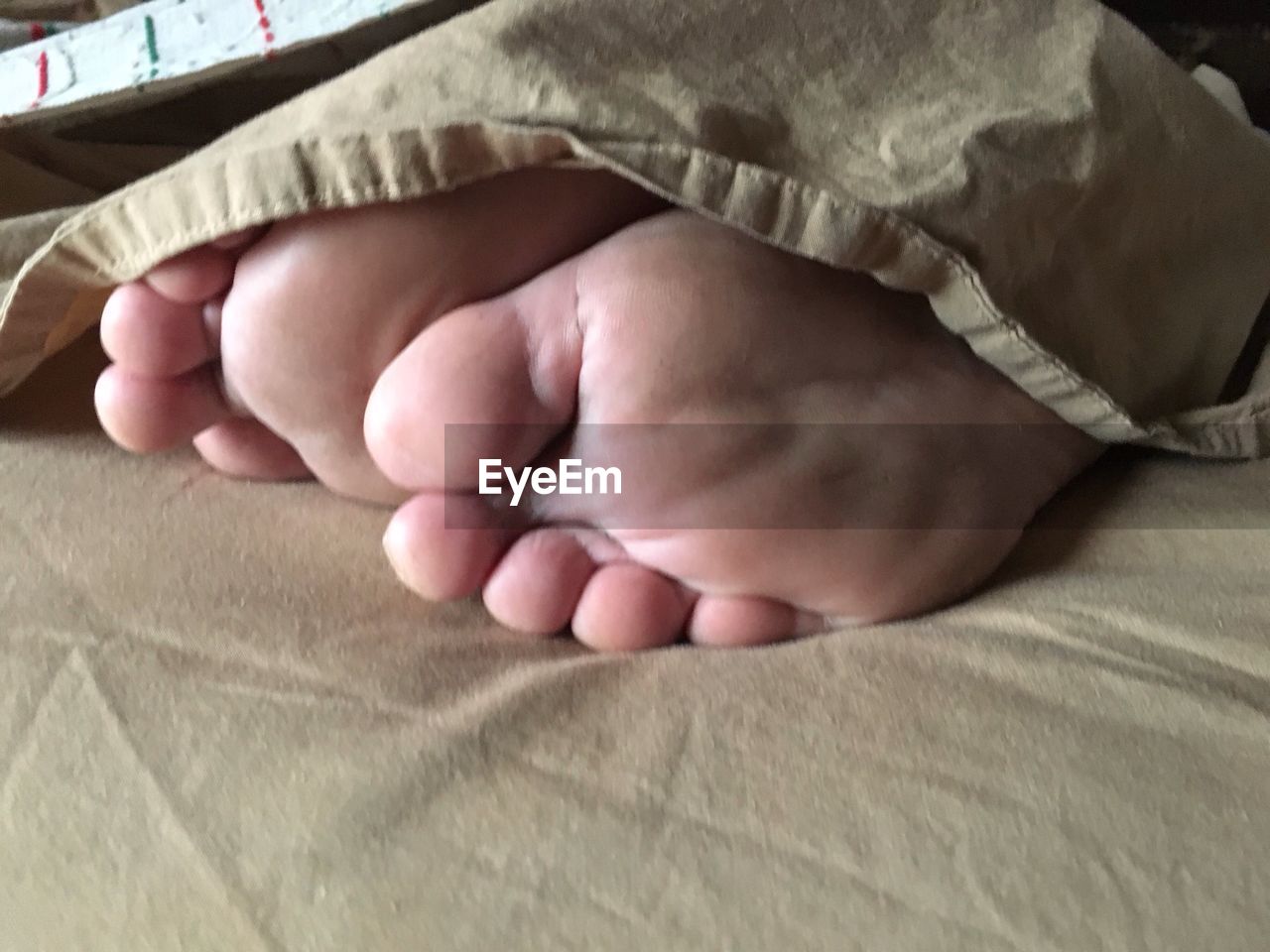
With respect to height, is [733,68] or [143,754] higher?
[733,68]

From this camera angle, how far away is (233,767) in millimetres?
381

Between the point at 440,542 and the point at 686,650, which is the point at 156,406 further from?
the point at 686,650

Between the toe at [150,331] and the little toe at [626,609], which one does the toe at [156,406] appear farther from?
the little toe at [626,609]

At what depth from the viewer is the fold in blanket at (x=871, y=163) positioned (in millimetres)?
408

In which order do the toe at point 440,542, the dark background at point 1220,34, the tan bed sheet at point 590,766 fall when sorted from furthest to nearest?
the dark background at point 1220,34 < the toe at point 440,542 < the tan bed sheet at point 590,766

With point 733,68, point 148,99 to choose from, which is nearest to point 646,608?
point 733,68

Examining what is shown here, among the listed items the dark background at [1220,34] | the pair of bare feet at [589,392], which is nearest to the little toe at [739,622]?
the pair of bare feet at [589,392]

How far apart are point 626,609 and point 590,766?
0.27 ft

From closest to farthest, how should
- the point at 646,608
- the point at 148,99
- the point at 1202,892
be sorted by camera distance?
the point at 1202,892 < the point at 646,608 < the point at 148,99

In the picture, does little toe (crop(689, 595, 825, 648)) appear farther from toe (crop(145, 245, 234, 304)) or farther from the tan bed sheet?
toe (crop(145, 245, 234, 304))

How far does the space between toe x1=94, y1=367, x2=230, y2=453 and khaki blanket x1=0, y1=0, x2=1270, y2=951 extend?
0.04 meters

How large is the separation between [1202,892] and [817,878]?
0.12 metres

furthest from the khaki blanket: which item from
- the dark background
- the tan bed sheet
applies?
the dark background

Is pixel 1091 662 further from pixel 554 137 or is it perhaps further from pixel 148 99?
pixel 148 99
